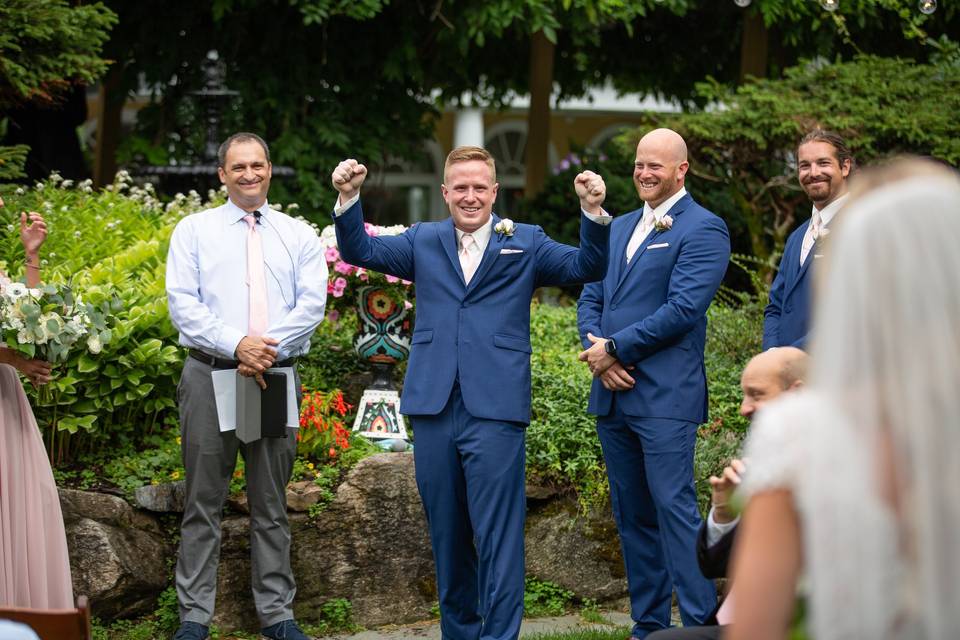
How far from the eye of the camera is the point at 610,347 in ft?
17.6

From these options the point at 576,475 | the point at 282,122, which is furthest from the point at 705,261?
the point at 282,122

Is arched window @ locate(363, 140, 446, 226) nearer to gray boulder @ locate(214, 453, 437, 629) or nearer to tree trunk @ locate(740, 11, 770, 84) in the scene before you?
tree trunk @ locate(740, 11, 770, 84)

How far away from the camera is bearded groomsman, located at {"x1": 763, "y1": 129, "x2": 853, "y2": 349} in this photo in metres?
5.40

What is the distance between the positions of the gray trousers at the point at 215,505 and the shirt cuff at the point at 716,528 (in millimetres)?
2730

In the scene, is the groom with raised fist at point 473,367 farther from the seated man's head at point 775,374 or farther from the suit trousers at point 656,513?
the seated man's head at point 775,374

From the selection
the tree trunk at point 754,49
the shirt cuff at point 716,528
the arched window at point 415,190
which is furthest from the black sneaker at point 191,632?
the arched window at point 415,190

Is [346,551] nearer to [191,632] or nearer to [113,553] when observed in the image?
[191,632]

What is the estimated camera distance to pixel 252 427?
560 cm

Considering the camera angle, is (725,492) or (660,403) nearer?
(725,492)

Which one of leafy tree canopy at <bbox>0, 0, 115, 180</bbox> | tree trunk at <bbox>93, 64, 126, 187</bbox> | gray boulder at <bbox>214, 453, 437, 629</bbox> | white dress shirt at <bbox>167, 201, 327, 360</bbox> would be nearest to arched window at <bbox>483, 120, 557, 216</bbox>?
tree trunk at <bbox>93, 64, 126, 187</bbox>

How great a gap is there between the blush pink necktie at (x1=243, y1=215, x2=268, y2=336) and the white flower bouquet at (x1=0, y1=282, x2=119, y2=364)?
756 mm

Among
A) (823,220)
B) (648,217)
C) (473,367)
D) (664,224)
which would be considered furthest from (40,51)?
(823,220)

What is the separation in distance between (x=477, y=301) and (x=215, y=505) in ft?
5.35

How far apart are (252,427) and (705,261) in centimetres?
221
